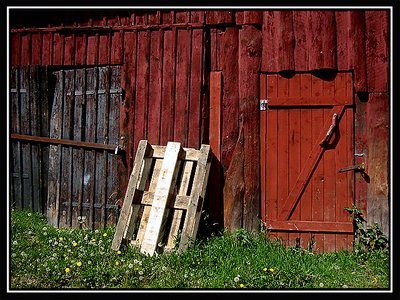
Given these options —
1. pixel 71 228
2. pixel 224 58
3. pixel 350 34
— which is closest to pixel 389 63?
pixel 350 34

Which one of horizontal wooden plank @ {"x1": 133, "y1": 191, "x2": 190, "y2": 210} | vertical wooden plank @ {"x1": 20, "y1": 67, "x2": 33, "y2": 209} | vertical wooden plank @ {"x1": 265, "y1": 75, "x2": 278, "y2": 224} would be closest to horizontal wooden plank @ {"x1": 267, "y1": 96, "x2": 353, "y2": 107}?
vertical wooden plank @ {"x1": 265, "y1": 75, "x2": 278, "y2": 224}

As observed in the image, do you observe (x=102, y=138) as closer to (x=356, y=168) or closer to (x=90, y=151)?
(x=90, y=151)

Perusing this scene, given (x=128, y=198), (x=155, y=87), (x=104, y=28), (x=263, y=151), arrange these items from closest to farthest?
Result: 1. (x=128, y=198)
2. (x=263, y=151)
3. (x=155, y=87)
4. (x=104, y=28)

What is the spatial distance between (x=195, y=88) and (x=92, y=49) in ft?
6.11

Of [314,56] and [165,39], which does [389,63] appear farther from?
[165,39]

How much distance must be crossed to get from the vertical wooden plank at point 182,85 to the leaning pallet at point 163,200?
0.43 m

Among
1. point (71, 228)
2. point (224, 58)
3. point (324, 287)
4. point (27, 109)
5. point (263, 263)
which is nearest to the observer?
point (324, 287)

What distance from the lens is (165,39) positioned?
6773 mm

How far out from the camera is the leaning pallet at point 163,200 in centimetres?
584

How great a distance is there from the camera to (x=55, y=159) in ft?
23.6

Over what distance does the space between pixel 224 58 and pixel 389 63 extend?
229 cm

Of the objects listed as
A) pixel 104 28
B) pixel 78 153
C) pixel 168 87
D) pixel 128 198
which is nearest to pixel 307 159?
pixel 168 87

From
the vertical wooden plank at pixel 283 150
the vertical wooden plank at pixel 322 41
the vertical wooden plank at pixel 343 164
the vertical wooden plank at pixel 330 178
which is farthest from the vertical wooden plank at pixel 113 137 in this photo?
the vertical wooden plank at pixel 343 164

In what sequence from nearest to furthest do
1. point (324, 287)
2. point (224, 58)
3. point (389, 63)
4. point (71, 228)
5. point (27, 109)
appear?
point (324, 287), point (389, 63), point (224, 58), point (71, 228), point (27, 109)
